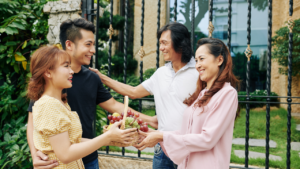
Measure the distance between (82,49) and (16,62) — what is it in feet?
5.72

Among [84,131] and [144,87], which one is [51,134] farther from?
[144,87]

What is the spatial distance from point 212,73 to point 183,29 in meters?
0.73

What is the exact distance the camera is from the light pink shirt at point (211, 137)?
1706mm

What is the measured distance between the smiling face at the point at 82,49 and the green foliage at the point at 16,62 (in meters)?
1.48

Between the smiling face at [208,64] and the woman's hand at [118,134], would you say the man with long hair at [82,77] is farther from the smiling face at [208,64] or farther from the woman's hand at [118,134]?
the smiling face at [208,64]

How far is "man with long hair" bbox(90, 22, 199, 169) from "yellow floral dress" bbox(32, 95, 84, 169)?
0.87m

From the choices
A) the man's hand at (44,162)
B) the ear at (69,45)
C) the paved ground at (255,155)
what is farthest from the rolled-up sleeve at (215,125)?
the paved ground at (255,155)

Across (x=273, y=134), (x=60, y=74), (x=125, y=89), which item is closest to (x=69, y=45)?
(x=60, y=74)

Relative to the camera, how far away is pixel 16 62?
3453 mm

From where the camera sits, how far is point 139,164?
119 inches

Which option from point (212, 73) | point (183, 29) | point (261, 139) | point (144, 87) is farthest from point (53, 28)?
point (261, 139)

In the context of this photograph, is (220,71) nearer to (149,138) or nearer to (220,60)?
(220,60)

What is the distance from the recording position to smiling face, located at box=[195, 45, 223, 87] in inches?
75.2

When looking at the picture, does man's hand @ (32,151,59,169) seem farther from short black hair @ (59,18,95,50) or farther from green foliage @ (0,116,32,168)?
green foliage @ (0,116,32,168)
